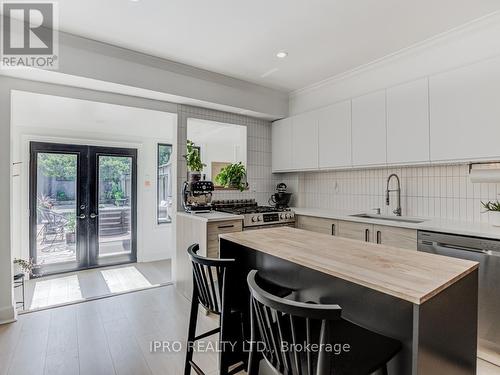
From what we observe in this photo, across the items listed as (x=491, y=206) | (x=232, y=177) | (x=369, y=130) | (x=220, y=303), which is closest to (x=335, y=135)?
(x=369, y=130)

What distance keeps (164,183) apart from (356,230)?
12.1 feet

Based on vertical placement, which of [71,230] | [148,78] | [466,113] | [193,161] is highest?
[148,78]

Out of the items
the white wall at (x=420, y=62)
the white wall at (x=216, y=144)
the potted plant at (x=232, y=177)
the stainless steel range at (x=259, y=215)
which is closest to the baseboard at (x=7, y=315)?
the stainless steel range at (x=259, y=215)

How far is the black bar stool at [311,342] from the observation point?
0.88 metres

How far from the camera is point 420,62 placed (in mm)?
2738

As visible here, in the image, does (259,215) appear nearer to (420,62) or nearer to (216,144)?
(420,62)

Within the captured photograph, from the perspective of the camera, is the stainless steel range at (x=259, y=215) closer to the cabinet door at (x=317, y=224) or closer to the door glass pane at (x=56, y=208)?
the cabinet door at (x=317, y=224)

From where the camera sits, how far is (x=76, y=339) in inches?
91.7

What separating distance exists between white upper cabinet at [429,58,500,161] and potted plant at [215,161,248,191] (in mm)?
2319

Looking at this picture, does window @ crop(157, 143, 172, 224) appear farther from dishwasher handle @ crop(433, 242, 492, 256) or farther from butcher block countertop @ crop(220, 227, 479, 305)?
dishwasher handle @ crop(433, 242, 492, 256)

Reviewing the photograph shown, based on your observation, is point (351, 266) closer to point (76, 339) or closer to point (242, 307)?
point (242, 307)

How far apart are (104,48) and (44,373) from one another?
274cm

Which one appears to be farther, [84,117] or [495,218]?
[84,117]

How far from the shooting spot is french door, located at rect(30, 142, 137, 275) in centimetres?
429
